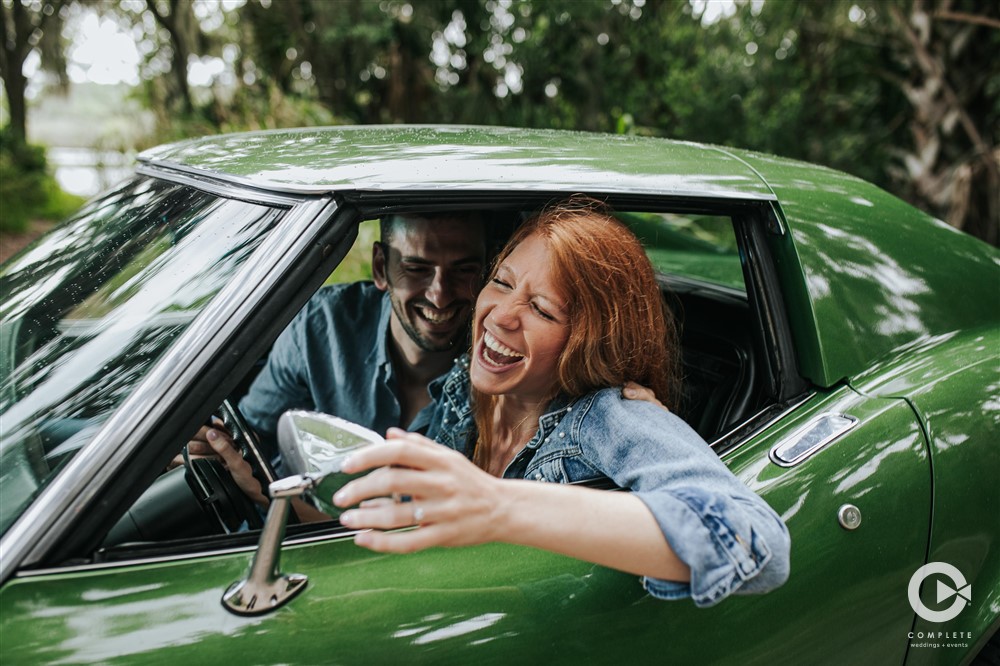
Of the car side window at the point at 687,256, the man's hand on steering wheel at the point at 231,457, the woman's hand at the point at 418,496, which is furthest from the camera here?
the car side window at the point at 687,256

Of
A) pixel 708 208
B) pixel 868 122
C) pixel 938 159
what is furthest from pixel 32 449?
pixel 868 122

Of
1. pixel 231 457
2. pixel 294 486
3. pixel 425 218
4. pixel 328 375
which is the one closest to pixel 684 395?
pixel 425 218

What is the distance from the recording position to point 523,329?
154 centimetres

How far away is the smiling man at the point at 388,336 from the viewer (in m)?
2.01

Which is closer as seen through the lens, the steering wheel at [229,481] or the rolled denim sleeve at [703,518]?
the rolled denim sleeve at [703,518]

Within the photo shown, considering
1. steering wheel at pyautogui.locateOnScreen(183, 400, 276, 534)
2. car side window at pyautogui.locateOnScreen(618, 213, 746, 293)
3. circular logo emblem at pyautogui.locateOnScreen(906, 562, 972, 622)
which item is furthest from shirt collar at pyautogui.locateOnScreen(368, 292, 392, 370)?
circular logo emblem at pyautogui.locateOnScreen(906, 562, 972, 622)

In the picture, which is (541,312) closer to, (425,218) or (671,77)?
(425,218)

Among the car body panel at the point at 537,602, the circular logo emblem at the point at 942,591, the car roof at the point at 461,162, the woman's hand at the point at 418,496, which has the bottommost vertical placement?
the circular logo emblem at the point at 942,591

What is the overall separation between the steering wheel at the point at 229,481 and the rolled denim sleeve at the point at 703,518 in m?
0.76

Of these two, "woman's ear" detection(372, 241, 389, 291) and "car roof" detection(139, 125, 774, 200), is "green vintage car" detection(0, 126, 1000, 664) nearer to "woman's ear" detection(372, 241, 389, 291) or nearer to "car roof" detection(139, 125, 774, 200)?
"car roof" detection(139, 125, 774, 200)

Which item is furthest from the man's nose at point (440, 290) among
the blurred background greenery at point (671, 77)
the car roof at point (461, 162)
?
the blurred background greenery at point (671, 77)

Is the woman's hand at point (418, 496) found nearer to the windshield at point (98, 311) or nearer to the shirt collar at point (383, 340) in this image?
the windshield at point (98, 311)

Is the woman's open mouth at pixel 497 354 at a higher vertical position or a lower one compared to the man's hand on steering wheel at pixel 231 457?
higher

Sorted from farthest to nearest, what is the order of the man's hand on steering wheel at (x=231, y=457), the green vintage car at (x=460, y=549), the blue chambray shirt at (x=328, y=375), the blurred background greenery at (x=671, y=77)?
1. the blurred background greenery at (x=671, y=77)
2. the blue chambray shirt at (x=328, y=375)
3. the man's hand on steering wheel at (x=231, y=457)
4. the green vintage car at (x=460, y=549)
